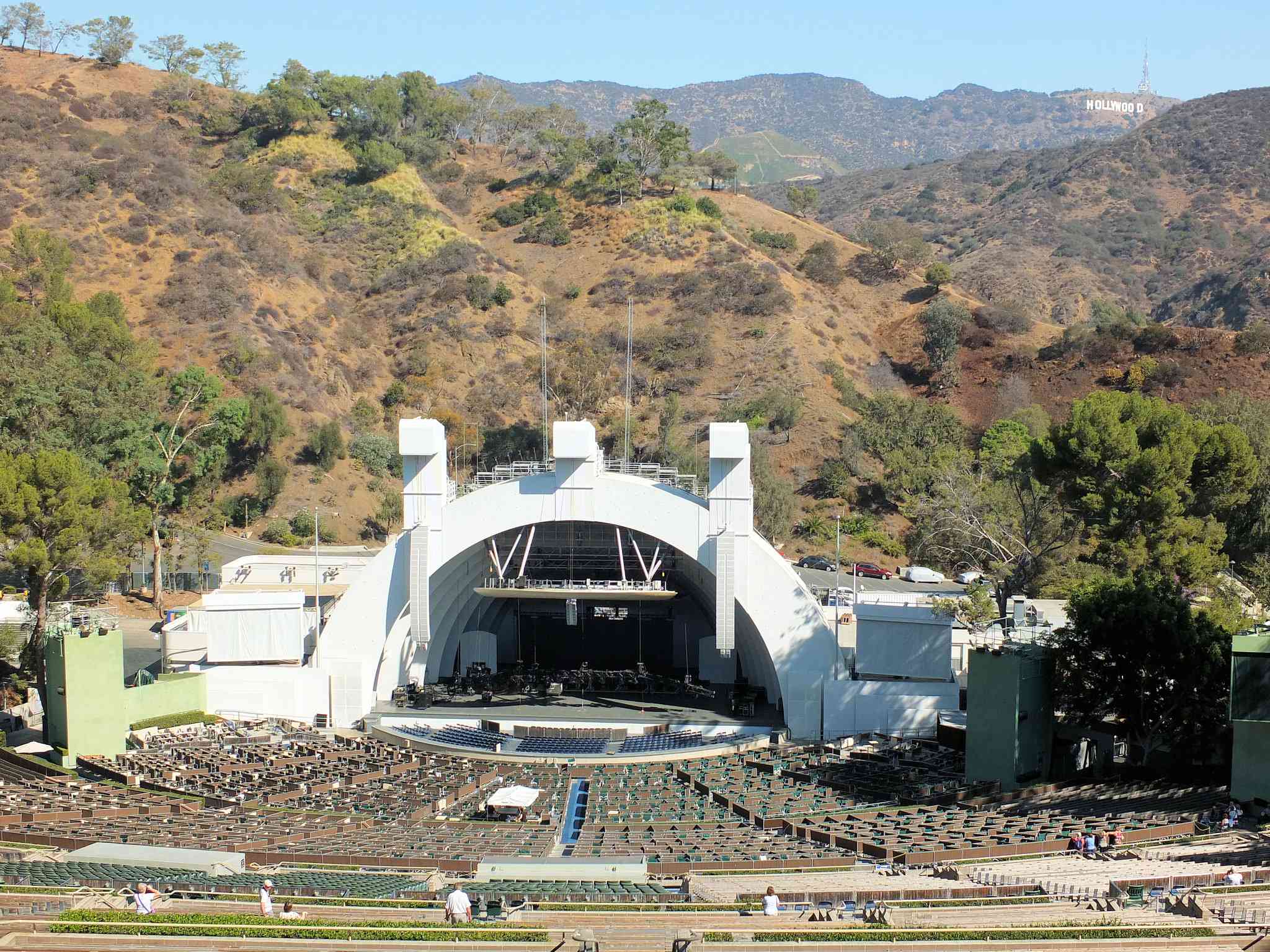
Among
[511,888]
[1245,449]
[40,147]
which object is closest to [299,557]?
[511,888]

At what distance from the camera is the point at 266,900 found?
22141 mm

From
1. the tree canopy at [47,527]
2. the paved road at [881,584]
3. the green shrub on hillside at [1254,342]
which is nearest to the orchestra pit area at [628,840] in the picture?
the tree canopy at [47,527]

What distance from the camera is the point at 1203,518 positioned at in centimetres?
5038

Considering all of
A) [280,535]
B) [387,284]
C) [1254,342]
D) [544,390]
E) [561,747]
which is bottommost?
[561,747]

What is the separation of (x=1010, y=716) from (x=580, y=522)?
16.5m

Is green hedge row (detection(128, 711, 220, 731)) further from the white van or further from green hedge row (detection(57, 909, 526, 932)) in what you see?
the white van

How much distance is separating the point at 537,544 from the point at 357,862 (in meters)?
22.3

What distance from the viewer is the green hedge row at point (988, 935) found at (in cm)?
1972

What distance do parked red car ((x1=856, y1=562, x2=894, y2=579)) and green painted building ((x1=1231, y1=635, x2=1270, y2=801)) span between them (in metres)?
34.3

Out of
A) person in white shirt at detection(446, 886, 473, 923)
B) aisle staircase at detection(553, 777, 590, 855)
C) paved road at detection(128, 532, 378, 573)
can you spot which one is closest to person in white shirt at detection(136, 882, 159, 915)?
person in white shirt at detection(446, 886, 473, 923)

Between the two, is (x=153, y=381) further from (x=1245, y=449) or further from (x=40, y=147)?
(x=1245, y=449)

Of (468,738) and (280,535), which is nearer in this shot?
(468,738)

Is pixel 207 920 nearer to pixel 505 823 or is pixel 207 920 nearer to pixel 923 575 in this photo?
pixel 505 823

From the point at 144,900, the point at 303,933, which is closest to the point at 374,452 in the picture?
the point at 144,900
